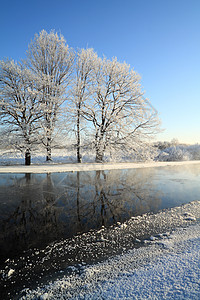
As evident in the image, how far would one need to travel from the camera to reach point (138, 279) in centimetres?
199

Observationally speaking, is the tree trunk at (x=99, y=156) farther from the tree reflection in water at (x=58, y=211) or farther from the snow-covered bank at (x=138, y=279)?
the snow-covered bank at (x=138, y=279)

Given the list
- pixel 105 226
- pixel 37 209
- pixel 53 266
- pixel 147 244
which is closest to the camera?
pixel 53 266

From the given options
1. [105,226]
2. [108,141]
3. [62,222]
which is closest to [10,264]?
[62,222]

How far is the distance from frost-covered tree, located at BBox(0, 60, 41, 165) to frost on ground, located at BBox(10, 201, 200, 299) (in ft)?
45.0

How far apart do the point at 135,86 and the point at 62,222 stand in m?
17.1

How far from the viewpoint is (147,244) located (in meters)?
2.94

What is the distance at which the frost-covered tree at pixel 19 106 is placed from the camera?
14.9 m

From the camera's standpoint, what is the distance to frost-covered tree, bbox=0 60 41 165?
1488 centimetres

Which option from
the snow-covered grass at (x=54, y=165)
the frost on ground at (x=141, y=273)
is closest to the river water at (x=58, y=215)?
the frost on ground at (x=141, y=273)

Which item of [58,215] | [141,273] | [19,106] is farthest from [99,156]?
[141,273]

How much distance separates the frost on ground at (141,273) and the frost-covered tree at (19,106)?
13724mm

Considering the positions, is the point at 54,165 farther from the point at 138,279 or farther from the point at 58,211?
the point at 138,279

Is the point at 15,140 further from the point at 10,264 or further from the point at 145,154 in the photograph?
the point at 10,264

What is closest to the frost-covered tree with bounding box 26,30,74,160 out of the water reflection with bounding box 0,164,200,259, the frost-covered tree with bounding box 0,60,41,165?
the frost-covered tree with bounding box 0,60,41,165
